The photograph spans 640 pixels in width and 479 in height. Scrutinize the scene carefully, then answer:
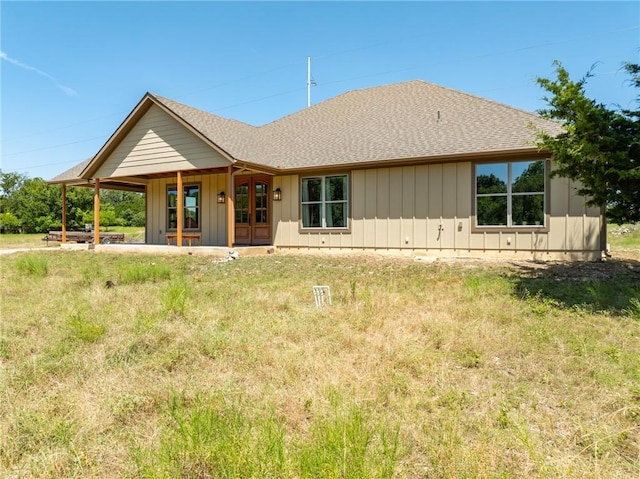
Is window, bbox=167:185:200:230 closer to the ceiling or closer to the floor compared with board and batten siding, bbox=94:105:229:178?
closer to the floor

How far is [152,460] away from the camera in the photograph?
1.98 meters

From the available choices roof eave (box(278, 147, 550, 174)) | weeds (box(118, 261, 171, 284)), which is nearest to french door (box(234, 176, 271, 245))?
roof eave (box(278, 147, 550, 174))

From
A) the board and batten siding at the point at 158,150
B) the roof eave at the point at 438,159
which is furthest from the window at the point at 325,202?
the board and batten siding at the point at 158,150

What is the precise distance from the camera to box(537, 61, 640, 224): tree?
16.5 feet

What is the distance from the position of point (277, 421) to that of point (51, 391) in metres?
1.86

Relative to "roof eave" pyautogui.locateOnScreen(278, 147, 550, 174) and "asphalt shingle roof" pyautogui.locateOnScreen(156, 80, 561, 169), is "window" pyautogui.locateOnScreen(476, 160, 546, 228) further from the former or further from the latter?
"asphalt shingle roof" pyautogui.locateOnScreen(156, 80, 561, 169)

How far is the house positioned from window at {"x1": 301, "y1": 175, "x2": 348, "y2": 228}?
0.04m

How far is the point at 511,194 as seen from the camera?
9.97m

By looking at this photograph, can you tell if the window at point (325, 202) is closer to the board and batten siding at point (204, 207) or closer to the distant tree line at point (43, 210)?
the board and batten siding at point (204, 207)

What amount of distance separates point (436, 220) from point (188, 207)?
33.6ft

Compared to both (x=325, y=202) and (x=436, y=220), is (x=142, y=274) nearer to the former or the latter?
(x=325, y=202)

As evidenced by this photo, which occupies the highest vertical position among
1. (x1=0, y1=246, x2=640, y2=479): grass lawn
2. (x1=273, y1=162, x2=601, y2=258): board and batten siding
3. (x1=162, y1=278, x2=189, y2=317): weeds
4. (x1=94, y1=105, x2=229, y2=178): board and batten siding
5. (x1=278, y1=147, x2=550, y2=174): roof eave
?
(x1=94, y1=105, x2=229, y2=178): board and batten siding

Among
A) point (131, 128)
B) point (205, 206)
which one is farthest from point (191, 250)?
point (131, 128)

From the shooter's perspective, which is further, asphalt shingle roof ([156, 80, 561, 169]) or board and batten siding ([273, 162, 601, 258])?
asphalt shingle roof ([156, 80, 561, 169])
